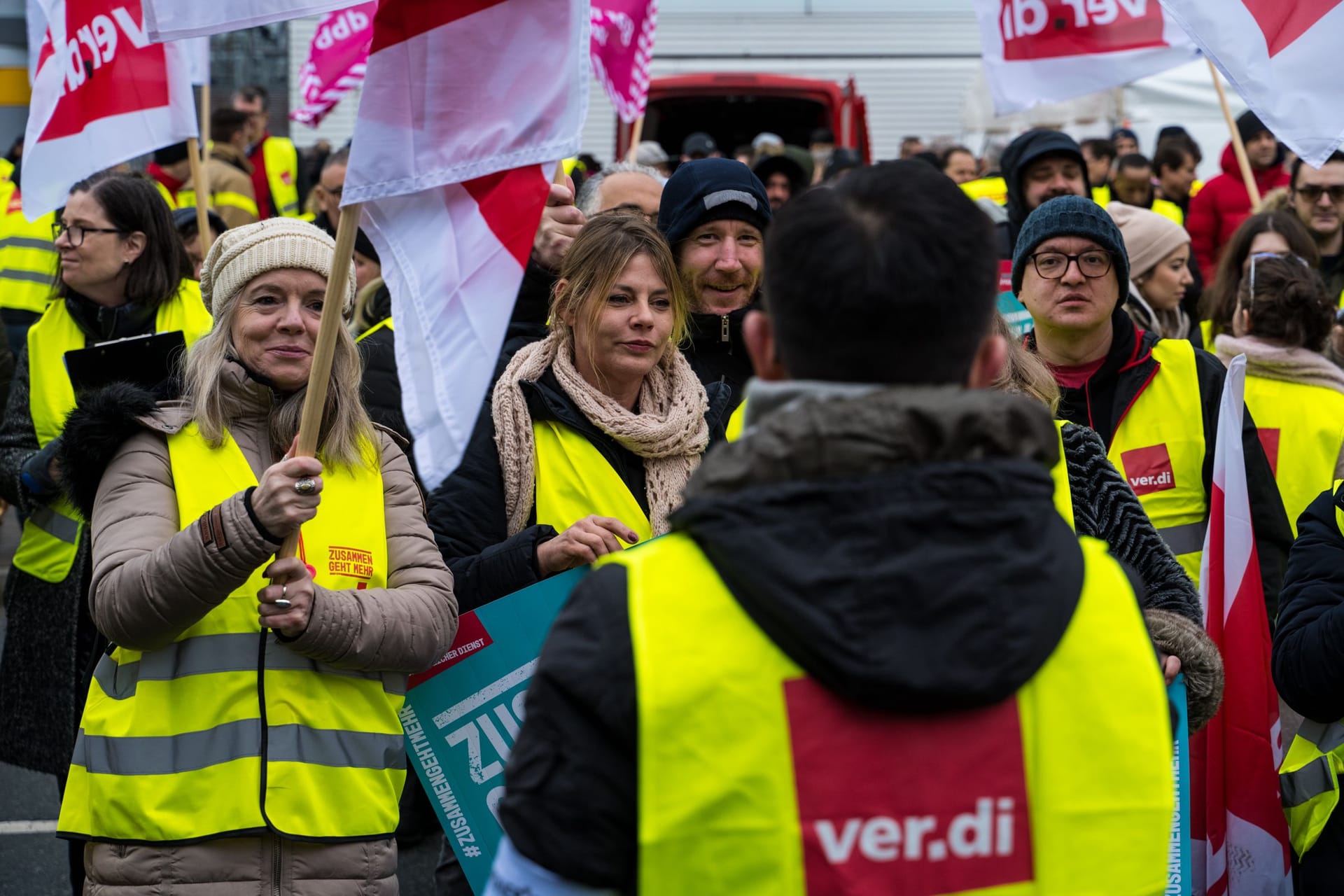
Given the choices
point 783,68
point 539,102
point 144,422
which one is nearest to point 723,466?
point 539,102

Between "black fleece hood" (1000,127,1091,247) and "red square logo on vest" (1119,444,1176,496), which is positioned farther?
"black fleece hood" (1000,127,1091,247)

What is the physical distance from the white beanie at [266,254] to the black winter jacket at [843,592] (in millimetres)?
1851

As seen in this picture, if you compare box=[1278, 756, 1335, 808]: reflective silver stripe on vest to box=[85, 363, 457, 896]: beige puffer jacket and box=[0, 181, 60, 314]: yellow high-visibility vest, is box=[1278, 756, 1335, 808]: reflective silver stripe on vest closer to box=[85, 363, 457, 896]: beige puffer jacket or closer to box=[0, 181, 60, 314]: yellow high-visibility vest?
box=[85, 363, 457, 896]: beige puffer jacket

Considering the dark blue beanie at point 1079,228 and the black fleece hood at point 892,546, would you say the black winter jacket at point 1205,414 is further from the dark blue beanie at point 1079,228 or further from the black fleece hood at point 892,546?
the black fleece hood at point 892,546

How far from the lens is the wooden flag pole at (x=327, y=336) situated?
2535 millimetres

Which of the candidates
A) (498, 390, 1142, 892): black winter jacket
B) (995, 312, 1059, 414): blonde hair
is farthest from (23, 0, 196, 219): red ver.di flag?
(498, 390, 1142, 892): black winter jacket

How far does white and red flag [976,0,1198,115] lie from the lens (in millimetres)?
6234

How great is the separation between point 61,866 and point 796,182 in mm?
7256

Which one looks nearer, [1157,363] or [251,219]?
[1157,363]

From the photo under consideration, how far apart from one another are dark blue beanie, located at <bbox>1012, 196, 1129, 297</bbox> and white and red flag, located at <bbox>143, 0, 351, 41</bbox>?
214cm

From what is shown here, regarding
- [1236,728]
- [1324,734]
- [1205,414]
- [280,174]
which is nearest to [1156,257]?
[1205,414]

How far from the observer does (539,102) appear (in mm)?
2645

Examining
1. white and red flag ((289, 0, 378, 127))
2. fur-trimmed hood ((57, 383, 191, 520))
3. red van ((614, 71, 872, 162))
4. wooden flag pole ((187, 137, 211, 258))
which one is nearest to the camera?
fur-trimmed hood ((57, 383, 191, 520))

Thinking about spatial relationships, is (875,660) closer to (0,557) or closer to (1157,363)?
(1157,363)
